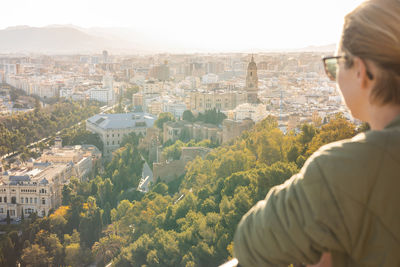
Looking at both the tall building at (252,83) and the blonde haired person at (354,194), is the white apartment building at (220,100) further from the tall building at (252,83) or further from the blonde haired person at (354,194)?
the blonde haired person at (354,194)

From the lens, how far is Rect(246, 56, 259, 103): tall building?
439 inches

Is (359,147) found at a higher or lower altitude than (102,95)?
higher

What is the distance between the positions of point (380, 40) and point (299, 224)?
13cm

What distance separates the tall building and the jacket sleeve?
10897mm

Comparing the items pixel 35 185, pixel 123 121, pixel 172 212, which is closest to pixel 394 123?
pixel 172 212

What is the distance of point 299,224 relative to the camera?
0.97 ft

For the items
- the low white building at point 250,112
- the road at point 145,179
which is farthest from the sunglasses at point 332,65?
the low white building at point 250,112

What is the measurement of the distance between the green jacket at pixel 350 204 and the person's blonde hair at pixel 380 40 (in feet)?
0.09

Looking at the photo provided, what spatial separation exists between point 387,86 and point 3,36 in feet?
140

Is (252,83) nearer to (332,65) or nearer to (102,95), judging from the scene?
(102,95)

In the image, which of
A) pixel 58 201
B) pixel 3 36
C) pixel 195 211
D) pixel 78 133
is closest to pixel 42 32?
pixel 3 36

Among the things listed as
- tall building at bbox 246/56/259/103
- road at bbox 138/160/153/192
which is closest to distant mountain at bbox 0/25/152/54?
tall building at bbox 246/56/259/103

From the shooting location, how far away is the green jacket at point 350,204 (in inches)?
11.3

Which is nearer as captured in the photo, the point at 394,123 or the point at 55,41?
the point at 394,123
